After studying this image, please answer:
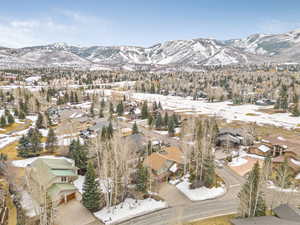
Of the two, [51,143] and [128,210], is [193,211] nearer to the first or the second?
[128,210]

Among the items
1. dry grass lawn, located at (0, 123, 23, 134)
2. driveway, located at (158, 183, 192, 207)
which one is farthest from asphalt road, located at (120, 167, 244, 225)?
dry grass lawn, located at (0, 123, 23, 134)

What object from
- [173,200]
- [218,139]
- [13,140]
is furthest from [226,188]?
[13,140]

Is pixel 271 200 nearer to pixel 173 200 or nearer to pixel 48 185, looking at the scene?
pixel 173 200

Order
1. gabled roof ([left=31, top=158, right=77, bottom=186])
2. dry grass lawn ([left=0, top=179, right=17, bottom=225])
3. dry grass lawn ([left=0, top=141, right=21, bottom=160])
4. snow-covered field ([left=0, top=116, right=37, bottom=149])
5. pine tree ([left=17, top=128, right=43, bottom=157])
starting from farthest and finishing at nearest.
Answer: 1. snow-covered field ([left=0, top=116, right=37, bottom=149])
2. dry grass lawn ([left=0, top=141, right=21, bottom=160])
3. pine tree ([left=17, top=128, right=43, bottom=157])
4. gabled roof ([left=31, top=158, right=77, bottom=186])
5. dry grass lawn ([left=0, top=179, right=17, bottom=225])

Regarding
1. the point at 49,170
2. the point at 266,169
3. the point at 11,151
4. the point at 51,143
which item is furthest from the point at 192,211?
the point at 11,151

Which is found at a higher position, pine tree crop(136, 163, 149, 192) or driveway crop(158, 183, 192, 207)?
pine tree crop(136, 163, 149, 192)

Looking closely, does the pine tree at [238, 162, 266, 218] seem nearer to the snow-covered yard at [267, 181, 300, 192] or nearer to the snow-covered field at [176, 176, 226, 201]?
the snow-covered field at [176, 176, 226, 201]

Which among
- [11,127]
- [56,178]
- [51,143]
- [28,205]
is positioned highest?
[56,178]
